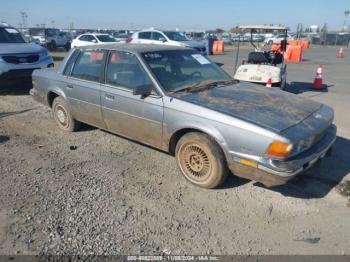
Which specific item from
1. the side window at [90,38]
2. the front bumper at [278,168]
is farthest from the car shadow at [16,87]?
the side window at [90,38]

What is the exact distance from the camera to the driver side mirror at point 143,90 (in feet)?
12.6

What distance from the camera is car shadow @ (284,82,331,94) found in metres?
10.1

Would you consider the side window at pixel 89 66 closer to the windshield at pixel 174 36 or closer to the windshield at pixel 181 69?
the windshield at pixel 181 69

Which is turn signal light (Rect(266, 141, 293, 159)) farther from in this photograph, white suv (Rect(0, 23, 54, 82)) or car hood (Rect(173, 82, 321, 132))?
white suv (Rect(0, 23, 54, 82))

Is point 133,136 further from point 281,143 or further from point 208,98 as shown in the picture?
point 281,143

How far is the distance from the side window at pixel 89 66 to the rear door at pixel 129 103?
0.72 ft

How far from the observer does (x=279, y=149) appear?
3.09 meters

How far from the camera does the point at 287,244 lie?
9.51 feet

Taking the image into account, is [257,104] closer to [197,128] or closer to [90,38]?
[197,128]

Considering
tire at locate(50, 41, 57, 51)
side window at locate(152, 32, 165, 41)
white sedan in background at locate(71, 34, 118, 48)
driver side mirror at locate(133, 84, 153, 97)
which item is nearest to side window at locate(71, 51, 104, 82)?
driver side mirror at locate(133, 84, 153, 97)

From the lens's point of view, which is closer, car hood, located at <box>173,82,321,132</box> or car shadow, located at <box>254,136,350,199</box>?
car hood, located at <box>173,82,321,132</box>

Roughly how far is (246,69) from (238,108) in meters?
4.97

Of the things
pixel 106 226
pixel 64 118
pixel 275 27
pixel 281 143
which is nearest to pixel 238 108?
pixel 281 143

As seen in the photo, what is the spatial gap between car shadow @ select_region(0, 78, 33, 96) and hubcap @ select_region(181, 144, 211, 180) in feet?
22.2
